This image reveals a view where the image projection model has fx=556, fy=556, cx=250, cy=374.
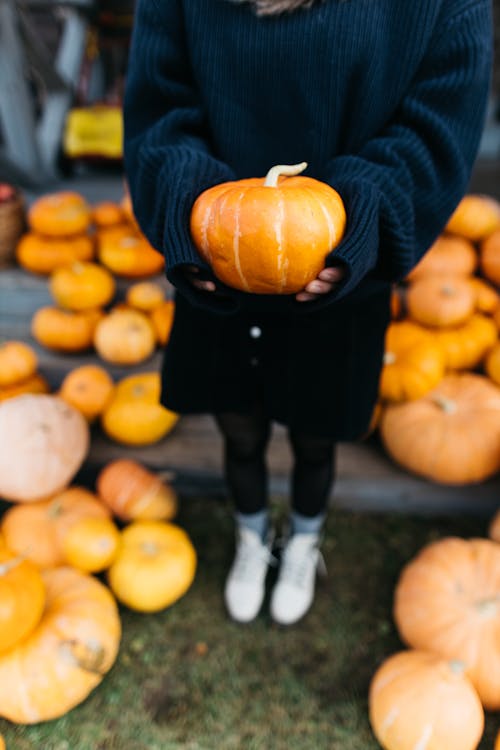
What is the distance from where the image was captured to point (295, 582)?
1722 mm

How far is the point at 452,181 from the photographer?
41.3 inches

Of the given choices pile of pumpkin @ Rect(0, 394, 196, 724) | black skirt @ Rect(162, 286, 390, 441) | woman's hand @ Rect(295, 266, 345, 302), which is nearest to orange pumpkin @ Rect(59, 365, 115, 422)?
pile of pumpkin @ Rect(0, 394, 196, 724)

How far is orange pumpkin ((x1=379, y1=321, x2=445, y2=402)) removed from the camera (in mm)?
1937

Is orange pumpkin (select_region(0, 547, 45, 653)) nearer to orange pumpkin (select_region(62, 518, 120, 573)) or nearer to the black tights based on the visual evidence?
orange pumpkin (select_region(62, 518, 120, 573))

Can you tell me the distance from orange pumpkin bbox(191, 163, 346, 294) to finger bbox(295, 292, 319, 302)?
0.03 meters

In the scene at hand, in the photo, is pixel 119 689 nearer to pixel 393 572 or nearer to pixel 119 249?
pixel 393 572

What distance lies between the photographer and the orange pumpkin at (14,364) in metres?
2.03

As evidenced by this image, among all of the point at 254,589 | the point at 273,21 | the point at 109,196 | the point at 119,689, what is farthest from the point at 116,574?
the point at 109,196

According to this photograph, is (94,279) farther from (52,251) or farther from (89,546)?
(89,546)

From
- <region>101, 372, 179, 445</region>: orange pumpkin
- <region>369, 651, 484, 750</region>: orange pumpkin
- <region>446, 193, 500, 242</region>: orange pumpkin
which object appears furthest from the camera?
<region>446, 193, 500, 242</region>: orange pumpkin

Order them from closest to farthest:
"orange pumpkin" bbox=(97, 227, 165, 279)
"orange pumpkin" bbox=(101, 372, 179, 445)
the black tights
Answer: the black tights
"orange pumpkin" bbox=(101, 372, 179, 445)
"orange pumpkin" bbox=(97, 227, 165, 279)

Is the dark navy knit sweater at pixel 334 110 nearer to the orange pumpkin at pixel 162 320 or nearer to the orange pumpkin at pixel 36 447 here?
the orange pumpkin at pixel 36 447

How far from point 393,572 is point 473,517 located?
0.40 m

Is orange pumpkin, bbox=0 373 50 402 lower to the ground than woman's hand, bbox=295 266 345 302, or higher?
lower
